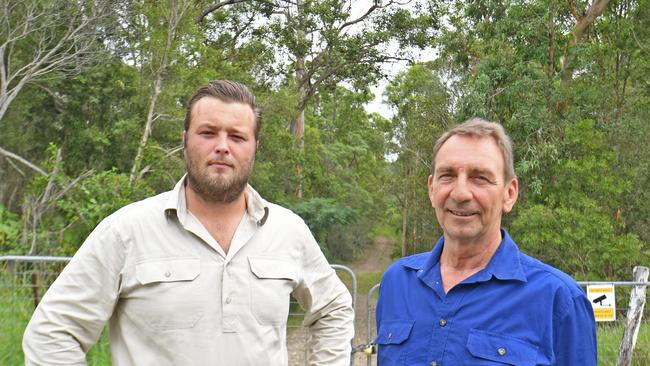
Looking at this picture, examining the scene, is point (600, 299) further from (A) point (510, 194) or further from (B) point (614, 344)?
(A) point (510, 194)

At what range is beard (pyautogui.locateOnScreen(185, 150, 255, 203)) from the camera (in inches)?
104

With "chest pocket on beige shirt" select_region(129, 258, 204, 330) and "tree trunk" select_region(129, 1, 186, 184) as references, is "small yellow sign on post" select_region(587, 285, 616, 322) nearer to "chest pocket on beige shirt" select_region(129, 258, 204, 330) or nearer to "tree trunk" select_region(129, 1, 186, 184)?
"chest pocket on beige shirt" select_region(129, 258, 204, 330)

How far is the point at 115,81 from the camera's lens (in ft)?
51.2

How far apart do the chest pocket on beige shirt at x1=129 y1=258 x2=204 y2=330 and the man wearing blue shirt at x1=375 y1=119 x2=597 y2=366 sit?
0.68 meters

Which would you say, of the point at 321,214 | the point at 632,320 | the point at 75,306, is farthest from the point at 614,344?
the point at 321,214

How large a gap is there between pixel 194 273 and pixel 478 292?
1.01 m

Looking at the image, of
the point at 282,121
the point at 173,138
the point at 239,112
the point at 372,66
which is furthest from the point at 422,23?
the point at 239,112

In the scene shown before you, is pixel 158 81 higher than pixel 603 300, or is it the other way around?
pixel 158 81

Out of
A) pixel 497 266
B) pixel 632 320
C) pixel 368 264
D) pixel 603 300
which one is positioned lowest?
pixel 368 264

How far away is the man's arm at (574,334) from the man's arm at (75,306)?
59.3 inches

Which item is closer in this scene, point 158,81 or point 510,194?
point 510,194

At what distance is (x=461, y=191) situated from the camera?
2273 mm

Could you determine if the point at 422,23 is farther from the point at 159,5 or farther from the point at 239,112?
the point at 239,112

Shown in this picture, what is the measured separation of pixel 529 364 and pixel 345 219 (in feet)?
70.1
